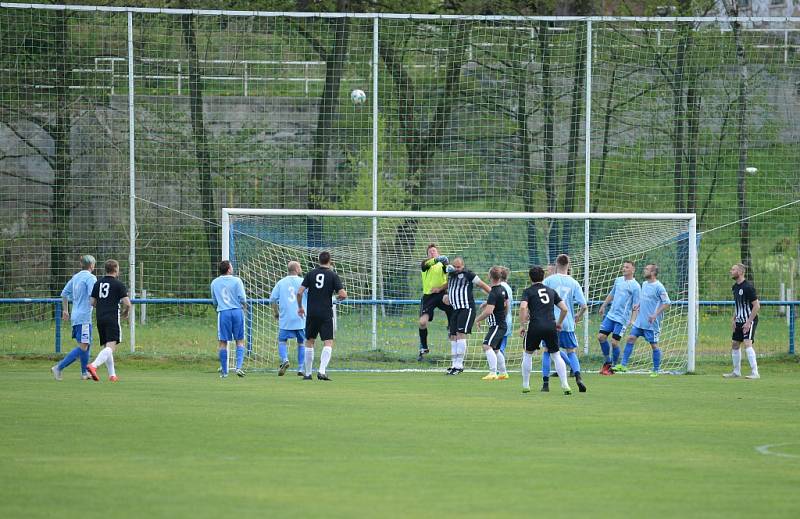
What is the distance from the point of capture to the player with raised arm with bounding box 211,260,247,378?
19.8 m

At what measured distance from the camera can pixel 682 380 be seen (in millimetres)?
20203

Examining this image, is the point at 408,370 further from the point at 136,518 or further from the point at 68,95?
the point at 136,518

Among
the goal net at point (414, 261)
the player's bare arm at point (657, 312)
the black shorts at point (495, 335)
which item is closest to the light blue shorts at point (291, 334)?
the goal net at point (414, 261)

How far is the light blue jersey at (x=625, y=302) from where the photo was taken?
21391mm

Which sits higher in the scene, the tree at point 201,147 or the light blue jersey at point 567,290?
the tree at point 201,147

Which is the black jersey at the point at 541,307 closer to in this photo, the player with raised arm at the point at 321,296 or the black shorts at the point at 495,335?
the black shorts at the point at 495,335

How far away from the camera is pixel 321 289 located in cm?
1930

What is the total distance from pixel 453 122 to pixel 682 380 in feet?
29.0

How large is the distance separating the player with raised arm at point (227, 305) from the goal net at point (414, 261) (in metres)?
2.31

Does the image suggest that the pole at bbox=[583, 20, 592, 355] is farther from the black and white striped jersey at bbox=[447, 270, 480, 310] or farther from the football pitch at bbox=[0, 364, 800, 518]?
the football pitch at bbox=[0, 364, 800, 518]

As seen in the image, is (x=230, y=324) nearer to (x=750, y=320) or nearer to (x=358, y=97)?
(x=358, y=97)

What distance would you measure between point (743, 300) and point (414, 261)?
295 inches

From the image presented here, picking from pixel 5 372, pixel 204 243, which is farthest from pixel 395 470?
pixel 204 243

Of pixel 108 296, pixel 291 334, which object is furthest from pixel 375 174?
pixel 108 296
